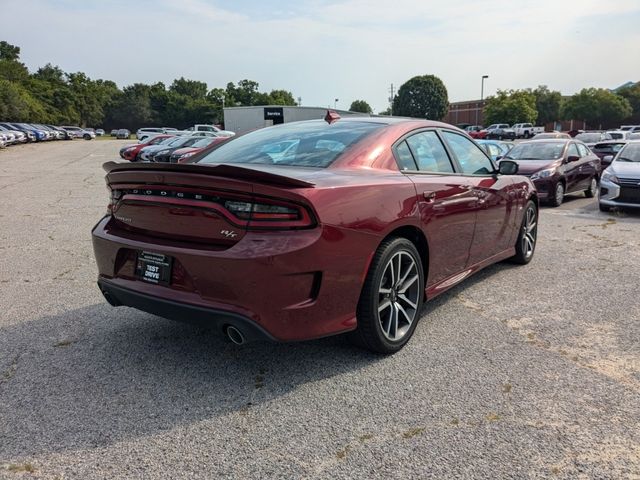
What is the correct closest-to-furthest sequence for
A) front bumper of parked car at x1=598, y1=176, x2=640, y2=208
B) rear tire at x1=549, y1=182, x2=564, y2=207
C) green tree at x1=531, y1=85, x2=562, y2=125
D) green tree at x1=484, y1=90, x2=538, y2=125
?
front bumper of parked car at x1=598, y1=176, x2=640, y2=208, rear tire at x1=549, y1=182, x2=564, y2=207, green tree at x1=484, y1=90, x2=538, y2=125, green tree at x1=531, y1=85, x2=562, y2=125

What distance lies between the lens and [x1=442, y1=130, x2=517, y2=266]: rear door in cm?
449

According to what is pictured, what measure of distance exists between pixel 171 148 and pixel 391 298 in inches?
804

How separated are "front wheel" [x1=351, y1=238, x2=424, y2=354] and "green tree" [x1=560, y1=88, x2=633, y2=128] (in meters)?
80.2

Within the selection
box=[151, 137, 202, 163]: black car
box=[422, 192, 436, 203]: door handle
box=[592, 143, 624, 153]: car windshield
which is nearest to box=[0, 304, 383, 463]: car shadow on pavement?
box=[422, 192, 436, 203]: door handle

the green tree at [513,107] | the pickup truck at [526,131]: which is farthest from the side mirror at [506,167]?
the green tree at [513,107]

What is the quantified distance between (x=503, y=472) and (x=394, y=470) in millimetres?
484

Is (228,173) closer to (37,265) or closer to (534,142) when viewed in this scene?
(37,265)

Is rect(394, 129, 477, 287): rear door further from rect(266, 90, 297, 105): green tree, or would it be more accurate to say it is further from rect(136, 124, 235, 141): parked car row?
rect(266, 90, 297, 105): green tree

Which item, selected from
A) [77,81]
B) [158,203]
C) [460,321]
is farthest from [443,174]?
[77,81]

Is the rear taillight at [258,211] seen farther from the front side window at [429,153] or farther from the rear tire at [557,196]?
the rear tire at [557,196]

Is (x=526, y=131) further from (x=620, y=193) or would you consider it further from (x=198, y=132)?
(x=620, y=193)

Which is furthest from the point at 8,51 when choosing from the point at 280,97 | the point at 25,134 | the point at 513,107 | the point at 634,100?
the point at 634,100

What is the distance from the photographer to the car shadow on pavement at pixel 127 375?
2.66 m

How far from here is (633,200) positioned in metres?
9.72
